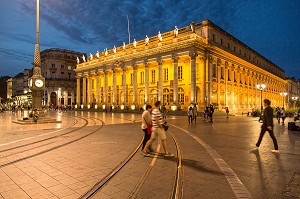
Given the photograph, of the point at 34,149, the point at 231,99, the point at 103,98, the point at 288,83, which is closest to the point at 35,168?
the point at 34,149

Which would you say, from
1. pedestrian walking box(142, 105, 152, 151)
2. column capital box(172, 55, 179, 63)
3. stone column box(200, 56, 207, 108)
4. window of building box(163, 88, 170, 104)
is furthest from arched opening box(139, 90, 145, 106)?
pedestrian walking box(142, 105, 152, 151)

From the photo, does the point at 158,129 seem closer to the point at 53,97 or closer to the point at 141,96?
the point at 141,96

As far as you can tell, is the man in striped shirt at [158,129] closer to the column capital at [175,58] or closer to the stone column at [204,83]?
the stone column at [204,83]

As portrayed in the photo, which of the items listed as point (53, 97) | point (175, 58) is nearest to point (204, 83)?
point (175, 58)

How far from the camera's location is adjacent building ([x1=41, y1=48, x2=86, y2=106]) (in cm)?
8125

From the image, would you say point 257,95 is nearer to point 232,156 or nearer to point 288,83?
point 288,83

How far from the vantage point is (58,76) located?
84.1m

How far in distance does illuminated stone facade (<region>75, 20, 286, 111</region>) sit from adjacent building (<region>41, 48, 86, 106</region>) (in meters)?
23.4

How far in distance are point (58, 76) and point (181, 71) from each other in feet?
188

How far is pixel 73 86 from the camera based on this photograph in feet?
287

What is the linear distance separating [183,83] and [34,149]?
37333 millimetres

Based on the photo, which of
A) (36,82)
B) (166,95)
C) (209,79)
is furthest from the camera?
(166,95)

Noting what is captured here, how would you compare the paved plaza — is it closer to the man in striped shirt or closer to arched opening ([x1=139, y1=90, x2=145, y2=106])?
the man in striped shirt

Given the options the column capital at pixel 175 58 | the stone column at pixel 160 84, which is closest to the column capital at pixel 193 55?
the column capital at pixel 175 58
